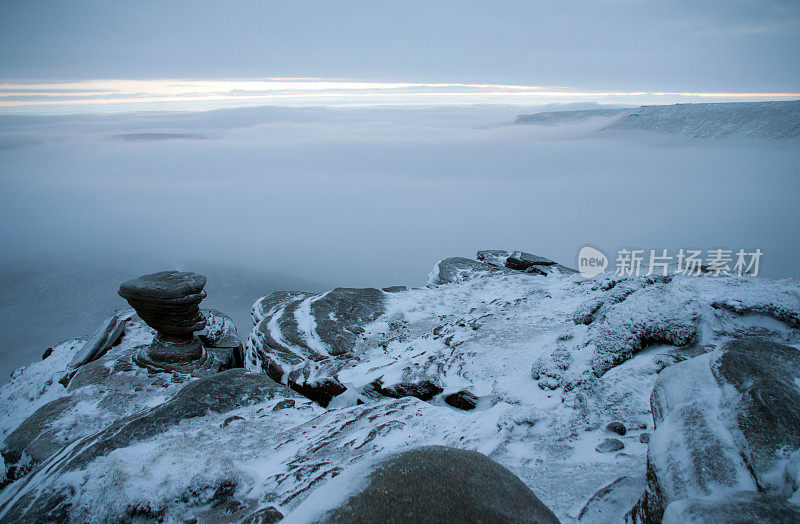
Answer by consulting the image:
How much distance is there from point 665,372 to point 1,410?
54.8 ft

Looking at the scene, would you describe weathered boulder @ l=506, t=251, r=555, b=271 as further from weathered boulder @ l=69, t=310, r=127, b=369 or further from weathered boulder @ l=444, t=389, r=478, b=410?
weathered boulder @ l=69, t=310, r=127, b=369

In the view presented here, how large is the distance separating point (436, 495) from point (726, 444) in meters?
2.11

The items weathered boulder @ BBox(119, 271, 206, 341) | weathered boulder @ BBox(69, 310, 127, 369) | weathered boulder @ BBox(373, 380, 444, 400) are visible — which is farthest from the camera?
weathered boulder @ BBox(69, 310, 127, 369)

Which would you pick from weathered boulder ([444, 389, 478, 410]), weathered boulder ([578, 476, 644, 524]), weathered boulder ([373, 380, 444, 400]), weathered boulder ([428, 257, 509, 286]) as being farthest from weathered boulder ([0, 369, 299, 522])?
weathered boulder ([428, 257, 509, 286])

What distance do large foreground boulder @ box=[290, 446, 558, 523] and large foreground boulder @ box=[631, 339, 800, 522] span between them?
88 centimetres

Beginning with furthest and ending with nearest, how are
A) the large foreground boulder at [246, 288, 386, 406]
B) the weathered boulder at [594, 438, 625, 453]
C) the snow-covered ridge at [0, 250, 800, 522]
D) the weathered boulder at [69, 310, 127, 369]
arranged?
the weathered boulder at [69, 310, 127, 369] → the large foreground boulder at [246, 288, 386, 406] → the snow-covered ridge at [0, 250, 800, 522] → the weathered boulder at [594, 438, 625, 453]

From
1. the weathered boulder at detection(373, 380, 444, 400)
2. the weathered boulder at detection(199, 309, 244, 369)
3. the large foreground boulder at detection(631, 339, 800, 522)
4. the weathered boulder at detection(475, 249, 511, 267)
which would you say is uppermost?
the large foreground boulder at detection(631, 339, 800, 522)

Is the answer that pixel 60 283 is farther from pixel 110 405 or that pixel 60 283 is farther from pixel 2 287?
pixel 110 405

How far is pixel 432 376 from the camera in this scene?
25.7 ft

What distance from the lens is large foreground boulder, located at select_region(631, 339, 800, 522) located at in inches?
90.5

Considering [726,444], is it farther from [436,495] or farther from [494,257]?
[494,257]

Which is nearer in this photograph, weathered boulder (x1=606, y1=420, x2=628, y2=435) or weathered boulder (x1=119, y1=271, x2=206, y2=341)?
weathered boulder (x1=606, y1=420, x2=628, y2=435)

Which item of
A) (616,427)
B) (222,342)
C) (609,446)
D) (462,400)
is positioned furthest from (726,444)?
(222,342)

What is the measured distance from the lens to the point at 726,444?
2.87 m
